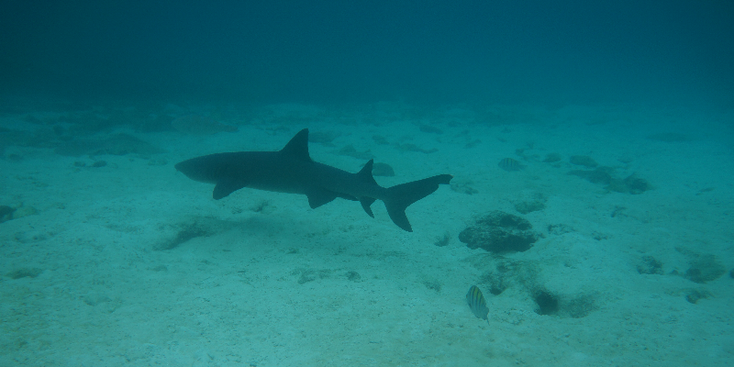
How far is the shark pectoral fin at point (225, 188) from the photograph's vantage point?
Result: 5.10 metres

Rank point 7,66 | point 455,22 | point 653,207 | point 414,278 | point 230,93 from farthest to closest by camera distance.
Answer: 1. point 455,22
2. point 230,93
3. point 7,66
4. point 653,207
5. point 414,278

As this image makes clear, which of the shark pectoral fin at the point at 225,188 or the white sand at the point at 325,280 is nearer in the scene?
the white sand at the point at 325,280

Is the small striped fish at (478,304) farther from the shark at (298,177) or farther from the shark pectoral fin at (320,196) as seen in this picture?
the shark pectoral fin at (320,196)

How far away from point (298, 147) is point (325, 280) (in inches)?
97.1

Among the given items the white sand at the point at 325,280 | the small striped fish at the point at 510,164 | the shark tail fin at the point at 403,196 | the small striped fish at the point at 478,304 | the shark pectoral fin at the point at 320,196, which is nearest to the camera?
the white sand at the point at 325,280

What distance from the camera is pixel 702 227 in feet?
24.3

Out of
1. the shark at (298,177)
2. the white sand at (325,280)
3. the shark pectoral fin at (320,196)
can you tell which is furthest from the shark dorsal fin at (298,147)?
the white sand at (325,280)

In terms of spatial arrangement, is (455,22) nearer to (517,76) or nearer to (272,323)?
(517,76)

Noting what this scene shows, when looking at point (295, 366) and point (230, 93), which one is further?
point (230, 93)

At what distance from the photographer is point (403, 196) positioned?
4953 mm

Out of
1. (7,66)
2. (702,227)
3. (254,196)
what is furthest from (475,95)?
(7,66)

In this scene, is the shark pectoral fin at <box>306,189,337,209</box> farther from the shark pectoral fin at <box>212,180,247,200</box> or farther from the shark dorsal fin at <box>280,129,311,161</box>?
the shark pectoral fin at <box>212,180,247,200</box>

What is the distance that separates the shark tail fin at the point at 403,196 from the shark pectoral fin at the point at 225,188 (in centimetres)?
283

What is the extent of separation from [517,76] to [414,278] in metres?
87.5
